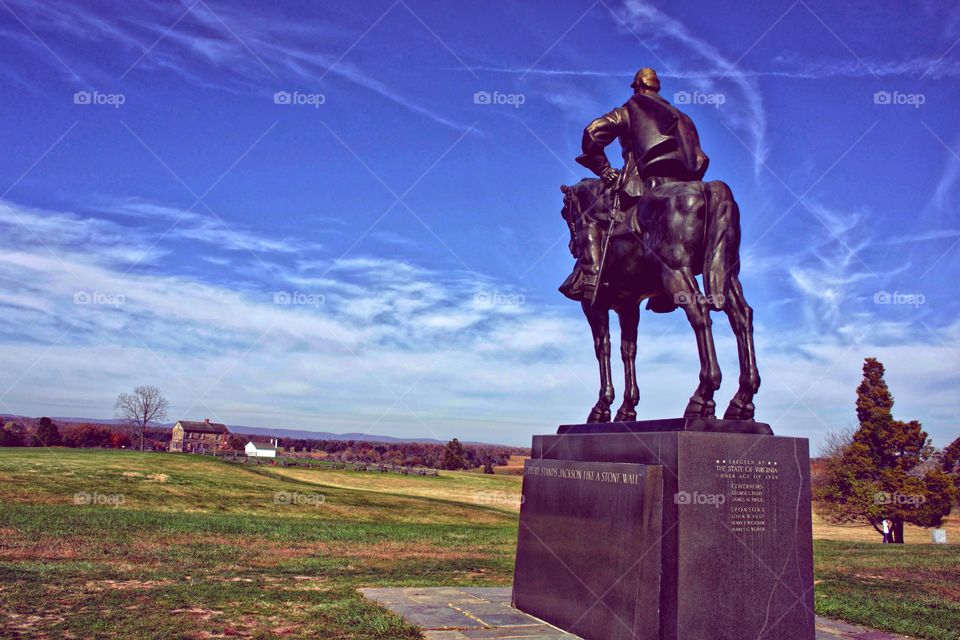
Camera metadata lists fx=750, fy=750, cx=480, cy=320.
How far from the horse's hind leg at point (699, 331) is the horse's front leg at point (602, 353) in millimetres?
1781

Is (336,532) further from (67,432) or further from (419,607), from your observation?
(67,432)

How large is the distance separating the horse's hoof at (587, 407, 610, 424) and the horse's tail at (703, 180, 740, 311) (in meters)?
2.34

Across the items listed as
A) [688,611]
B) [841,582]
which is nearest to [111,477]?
[841,582]

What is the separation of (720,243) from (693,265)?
0.35 metres

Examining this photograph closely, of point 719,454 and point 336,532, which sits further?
point 336,532

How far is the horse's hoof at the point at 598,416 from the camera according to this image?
30.4 ft

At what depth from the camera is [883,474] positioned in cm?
3809

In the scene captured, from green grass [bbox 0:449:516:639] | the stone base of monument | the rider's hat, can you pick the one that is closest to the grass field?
green grass [bbox 0:449:516:639]

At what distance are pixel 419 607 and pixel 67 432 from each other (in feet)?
233

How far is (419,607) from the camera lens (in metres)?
8.59

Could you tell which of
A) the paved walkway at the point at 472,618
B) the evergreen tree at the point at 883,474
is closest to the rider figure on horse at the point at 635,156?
the paved walkway at the point at 472,618

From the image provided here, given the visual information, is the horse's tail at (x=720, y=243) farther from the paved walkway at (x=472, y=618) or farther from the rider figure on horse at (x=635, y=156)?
the paved walkway at (x=472, y=618)

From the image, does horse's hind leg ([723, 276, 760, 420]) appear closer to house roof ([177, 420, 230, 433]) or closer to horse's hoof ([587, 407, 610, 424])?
horse's hoof ([587, 407, 610, 424])

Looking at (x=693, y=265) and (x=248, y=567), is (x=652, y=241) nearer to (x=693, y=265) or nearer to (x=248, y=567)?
(x=693, y=265)
